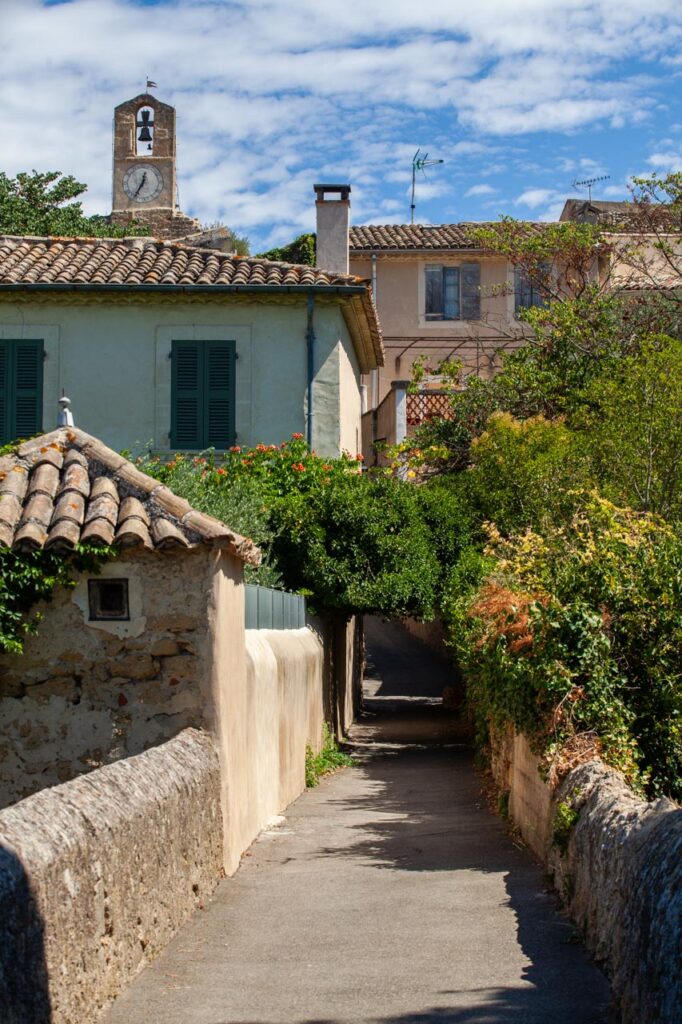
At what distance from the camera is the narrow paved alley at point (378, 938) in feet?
20.8

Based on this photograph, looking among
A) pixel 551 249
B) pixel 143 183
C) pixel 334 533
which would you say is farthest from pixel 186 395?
pixel 143 183

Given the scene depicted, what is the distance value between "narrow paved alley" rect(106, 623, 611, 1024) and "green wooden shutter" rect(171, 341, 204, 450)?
32.0 feet

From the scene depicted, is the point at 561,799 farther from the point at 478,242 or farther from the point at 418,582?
the point at 478,242

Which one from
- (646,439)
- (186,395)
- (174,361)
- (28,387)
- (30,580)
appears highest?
(174,361)

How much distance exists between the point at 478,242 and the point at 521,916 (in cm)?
2637

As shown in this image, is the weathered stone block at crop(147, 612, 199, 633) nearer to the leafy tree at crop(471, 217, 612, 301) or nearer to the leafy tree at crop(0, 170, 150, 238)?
the leafy tree at crop(471, 217, 612, 301)

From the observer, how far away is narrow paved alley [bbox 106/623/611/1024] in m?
6.34

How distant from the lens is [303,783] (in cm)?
1614

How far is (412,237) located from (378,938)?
94.4 ft

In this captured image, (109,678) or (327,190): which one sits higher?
(327,190)

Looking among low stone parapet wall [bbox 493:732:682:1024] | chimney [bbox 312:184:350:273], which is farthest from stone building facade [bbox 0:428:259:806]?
chimney [bbox 312:184:350:273]

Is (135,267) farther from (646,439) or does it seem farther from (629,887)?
(629,887)

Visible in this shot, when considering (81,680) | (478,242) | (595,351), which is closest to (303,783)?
(81,680)

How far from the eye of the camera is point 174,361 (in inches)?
885
